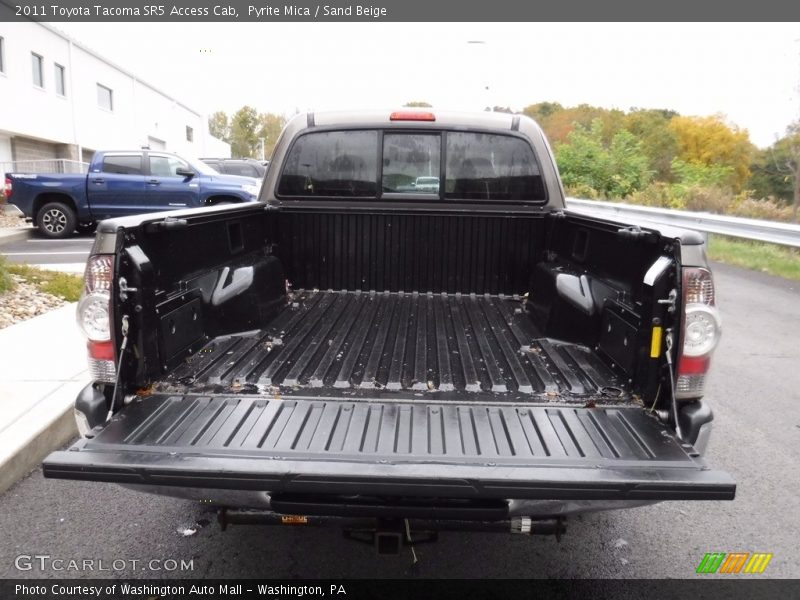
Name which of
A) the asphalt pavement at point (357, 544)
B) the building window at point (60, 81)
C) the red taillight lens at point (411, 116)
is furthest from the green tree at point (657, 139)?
the asphalt pavement at point (357, 544)

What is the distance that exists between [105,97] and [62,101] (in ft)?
16.0

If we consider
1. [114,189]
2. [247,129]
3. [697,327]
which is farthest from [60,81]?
[247,129]

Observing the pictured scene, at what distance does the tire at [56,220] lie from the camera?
14498 mm

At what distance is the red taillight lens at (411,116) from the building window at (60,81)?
26.7m

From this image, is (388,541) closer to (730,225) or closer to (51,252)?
(730,225)

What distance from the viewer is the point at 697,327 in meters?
2.38

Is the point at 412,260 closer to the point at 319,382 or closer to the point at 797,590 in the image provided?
the point at 319,382

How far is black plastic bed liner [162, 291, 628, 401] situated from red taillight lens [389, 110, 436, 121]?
134cm

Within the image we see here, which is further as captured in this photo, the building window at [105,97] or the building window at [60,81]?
the building window at [105,97]

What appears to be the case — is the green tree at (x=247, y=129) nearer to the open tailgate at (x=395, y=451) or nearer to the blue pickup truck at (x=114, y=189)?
the blue pickup truck at (x=114, y=189)

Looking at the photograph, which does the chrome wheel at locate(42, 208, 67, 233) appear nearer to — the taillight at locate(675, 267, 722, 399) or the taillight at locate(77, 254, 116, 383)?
the taillight at locate(77, 254, 116, 383)

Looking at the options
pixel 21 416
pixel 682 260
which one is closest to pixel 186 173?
pixel 21 416

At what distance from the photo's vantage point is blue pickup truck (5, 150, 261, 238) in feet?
47.3

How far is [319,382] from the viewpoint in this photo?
2.88 m
